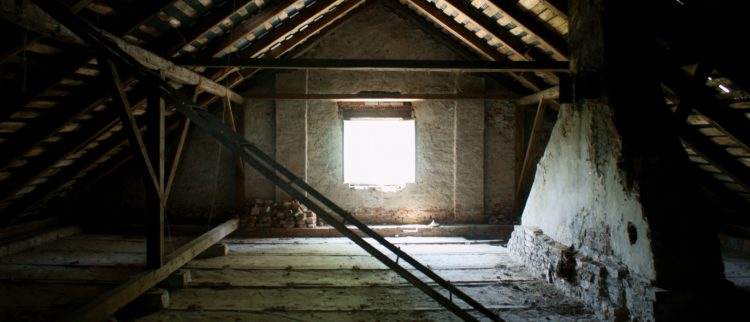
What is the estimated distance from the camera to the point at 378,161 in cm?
847

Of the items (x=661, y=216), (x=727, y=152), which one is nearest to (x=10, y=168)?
(x=661, y=216)

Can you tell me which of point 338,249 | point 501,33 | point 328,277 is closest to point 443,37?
point 501,33

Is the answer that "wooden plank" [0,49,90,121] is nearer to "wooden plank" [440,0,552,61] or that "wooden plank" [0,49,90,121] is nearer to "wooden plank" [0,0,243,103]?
"wooden plank" [0,0,243,103]

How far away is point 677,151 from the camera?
3963 millimetres

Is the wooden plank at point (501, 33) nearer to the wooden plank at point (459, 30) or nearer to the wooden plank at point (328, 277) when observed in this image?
the wooden plank at point (459, 30)

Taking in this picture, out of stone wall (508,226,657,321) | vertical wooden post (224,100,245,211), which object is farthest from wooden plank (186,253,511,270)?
vertical wooden post (224,100,245,211)

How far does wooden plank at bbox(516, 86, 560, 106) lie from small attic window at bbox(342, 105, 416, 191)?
81.9 inches

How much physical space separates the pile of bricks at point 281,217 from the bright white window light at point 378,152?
106 cm

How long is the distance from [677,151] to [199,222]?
755cm

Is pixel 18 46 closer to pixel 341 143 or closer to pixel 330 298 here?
pixel 330 298

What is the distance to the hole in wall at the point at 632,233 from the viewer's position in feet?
12.8

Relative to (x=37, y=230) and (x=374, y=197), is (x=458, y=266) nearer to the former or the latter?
(x=374, y=197)

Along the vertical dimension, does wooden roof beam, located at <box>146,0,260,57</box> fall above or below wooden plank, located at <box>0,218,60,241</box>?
above

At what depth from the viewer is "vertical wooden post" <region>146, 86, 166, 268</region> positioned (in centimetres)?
420
